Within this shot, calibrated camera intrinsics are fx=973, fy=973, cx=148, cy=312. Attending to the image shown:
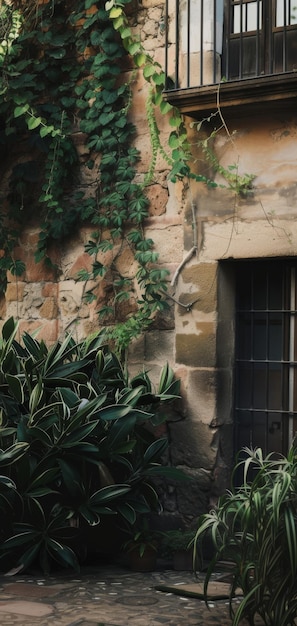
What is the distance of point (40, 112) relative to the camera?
22.4 feet

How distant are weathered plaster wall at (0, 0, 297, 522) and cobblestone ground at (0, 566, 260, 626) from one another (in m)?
0.85

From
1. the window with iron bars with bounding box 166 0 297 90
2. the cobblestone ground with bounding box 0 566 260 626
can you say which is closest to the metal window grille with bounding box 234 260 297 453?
the cobblestone ground with bounding box 0 566 260 626

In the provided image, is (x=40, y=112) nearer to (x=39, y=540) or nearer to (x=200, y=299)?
(x=200, y=299)

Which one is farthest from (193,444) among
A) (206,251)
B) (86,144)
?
(86,144)

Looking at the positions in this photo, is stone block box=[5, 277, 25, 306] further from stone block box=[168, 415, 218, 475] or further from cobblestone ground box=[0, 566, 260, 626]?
cobblestone ground box=[0, 566, 260, 626]

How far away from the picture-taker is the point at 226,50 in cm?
623

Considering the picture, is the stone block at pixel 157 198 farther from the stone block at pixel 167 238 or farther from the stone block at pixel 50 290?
the stone block at pixel 50 290

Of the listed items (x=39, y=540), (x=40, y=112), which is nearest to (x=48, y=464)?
(x=39, y=540)

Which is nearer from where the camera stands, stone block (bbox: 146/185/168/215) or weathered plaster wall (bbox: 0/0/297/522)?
weathered plaster wall (bbox: 0/0/297/522)

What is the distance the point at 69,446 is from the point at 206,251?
62.1 inches

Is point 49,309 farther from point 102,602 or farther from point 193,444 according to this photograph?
point 102,602

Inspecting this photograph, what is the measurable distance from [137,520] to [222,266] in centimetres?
170

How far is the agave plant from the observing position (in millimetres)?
5574

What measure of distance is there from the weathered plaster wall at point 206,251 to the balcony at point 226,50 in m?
0.18
